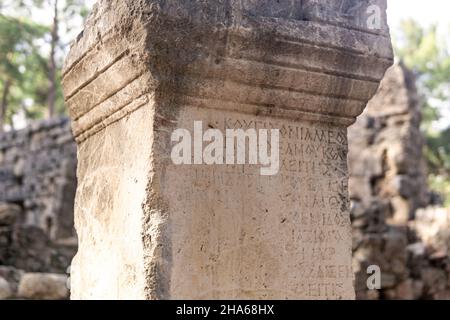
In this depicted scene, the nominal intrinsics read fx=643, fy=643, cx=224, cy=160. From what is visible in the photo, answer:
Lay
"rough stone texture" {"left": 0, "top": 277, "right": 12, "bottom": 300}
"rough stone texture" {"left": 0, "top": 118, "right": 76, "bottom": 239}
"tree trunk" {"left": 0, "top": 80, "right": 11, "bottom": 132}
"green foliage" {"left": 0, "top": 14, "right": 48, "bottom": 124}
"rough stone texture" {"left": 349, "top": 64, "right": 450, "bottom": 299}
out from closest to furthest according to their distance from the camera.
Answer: "rough stone texture" {"left": 0, "top": 277, "right": 12, "bottom": 300}, "rough stone texture" {"left": 349, "top": 64, "right": 450, "bottom": 299}, "rough stone texture" {"left": 0, "top": 118, "right": 76, "bottom": 239}, "green foliage" {"left": 0, "top": 14, "right": 48, "bottom": 124}, "tree trunk" {"left": 0, "top": 80, "right": 11, "bottom": 132}

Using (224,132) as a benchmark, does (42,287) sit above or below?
below

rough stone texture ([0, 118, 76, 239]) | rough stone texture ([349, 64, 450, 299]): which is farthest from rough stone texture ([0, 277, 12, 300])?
rough stone texture ([0, 118, 76, 239])

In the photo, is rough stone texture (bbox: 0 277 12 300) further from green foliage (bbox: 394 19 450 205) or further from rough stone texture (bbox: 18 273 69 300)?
green foliage (bbox: 394 19 450 205)

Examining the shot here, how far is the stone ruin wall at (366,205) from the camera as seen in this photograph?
Answer: 29.0 feet

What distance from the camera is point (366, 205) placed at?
10641 mm

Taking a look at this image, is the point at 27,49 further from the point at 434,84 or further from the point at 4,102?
the point at 434,84

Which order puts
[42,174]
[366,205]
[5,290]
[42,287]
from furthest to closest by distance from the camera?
[42,174] → [366,205] → [42,287] → [5,290]

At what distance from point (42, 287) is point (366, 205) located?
6.18 meters

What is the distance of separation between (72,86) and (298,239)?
1.24 metres

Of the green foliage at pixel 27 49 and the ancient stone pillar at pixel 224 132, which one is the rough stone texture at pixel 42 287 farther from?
the green foliage at pixel 27 49

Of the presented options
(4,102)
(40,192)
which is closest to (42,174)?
(40,192)

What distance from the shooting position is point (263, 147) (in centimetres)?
258

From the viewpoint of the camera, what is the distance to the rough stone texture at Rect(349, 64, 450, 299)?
9625 millimetres

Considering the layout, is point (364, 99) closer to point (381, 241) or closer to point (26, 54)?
point (381, 241)
